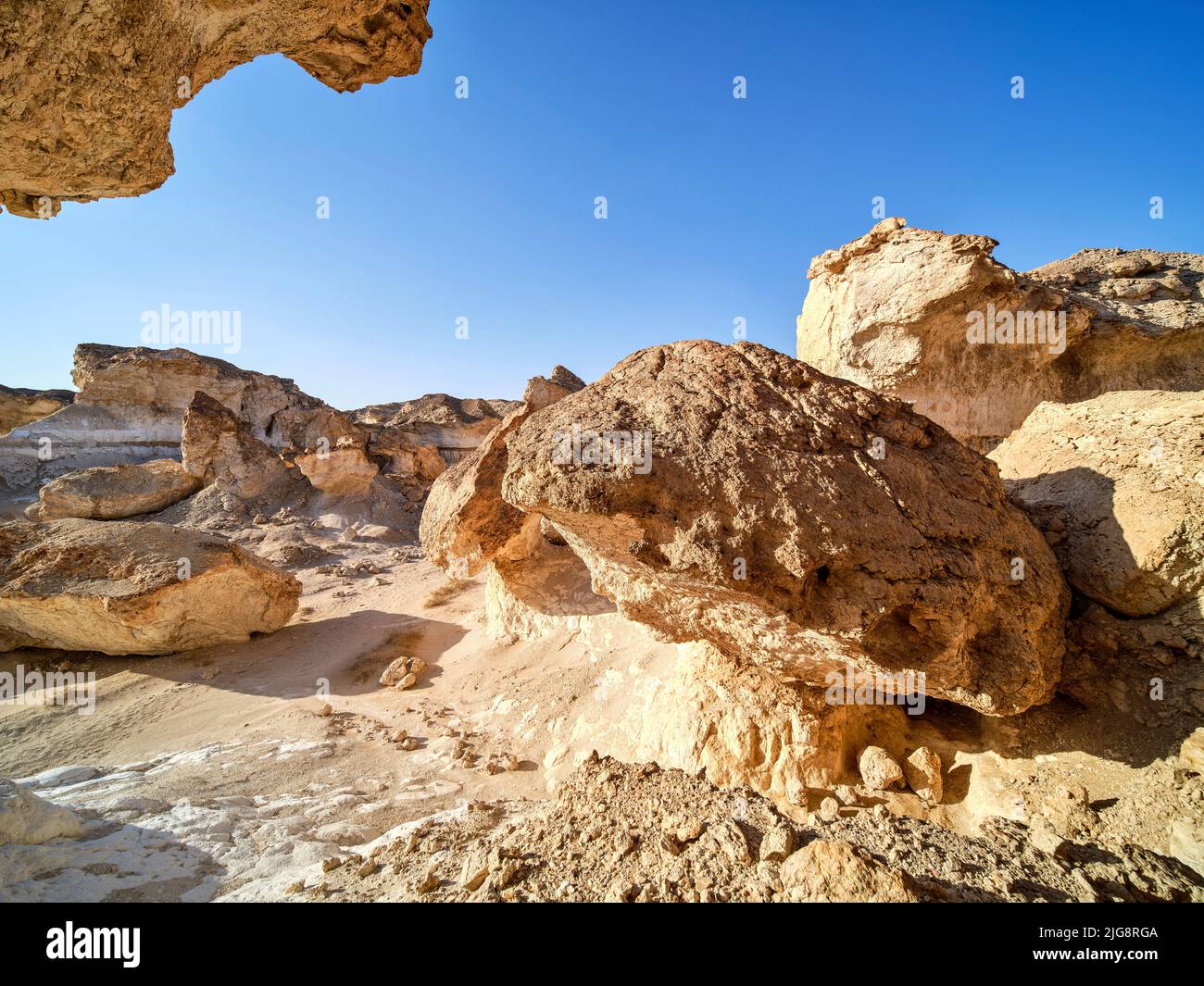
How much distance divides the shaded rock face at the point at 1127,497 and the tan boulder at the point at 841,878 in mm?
2286

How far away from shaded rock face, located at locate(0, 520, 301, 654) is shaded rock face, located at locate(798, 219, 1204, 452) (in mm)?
9136

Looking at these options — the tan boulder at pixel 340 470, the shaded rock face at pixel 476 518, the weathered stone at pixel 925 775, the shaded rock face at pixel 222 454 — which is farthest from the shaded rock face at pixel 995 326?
the shaded rock face at pixel 222 454

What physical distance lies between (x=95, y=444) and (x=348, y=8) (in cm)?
2152

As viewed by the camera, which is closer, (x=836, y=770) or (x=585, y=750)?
(x=836, y=770)

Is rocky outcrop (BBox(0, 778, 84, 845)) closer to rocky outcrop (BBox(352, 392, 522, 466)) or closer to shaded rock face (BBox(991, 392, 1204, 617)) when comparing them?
shaded rock face (BBox(991, 392, 1204, 617))

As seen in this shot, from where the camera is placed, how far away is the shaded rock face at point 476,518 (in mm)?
5746

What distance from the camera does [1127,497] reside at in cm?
285

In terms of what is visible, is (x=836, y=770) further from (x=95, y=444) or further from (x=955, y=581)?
(x=95, y=444)

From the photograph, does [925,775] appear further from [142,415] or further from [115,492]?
[142,415]

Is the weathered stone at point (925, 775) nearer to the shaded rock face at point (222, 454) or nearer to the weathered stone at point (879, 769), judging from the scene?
the weathered stone at point (879, 769)

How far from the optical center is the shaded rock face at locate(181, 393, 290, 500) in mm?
13828

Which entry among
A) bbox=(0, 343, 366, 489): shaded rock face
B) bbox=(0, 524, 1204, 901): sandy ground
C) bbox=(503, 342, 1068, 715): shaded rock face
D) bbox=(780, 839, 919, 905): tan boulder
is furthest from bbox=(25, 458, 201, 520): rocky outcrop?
bbox=(780, 839, 919, 905): tan boulder
